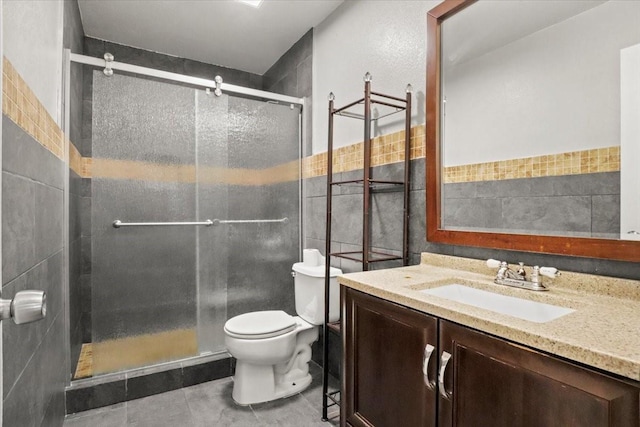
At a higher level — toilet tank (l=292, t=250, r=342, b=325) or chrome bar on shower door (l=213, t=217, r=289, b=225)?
chrome bar on shower door (l=213, t=217, r=289, b=225)

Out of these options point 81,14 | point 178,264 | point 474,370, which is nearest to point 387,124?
point 474,370

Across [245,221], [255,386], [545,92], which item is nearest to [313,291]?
[255,386]

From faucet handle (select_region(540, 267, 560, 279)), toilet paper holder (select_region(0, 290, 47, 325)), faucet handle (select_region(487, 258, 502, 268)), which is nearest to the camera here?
toilet paper holder (select_region(0, 290, 47, 325))

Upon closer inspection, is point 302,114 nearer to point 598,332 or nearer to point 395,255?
point 395,255

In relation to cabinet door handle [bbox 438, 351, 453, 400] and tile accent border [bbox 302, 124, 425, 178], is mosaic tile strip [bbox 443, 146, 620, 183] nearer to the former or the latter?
tile accent border [bbox 302, 124, 425, 178]

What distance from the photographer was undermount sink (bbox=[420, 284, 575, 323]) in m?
1.10

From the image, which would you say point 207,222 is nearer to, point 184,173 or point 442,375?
point 184,173

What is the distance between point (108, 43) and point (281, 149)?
1746 millimetres

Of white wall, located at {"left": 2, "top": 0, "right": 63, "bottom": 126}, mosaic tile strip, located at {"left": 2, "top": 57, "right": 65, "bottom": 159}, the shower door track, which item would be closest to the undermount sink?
mosaic tile strip, located at {"left": 2, "top": 57, "right": 65, "bottom": 159}

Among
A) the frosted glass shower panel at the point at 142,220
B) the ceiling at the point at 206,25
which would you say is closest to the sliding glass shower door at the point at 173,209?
the frosted glass shower panel at the point at 142,220

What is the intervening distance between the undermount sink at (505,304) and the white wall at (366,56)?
855mm

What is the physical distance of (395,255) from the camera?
72.6 inches

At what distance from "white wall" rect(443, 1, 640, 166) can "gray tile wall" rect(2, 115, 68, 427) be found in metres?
1.60

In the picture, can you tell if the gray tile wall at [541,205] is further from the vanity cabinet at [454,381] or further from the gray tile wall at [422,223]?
the vanity cabinet at [454,381]
